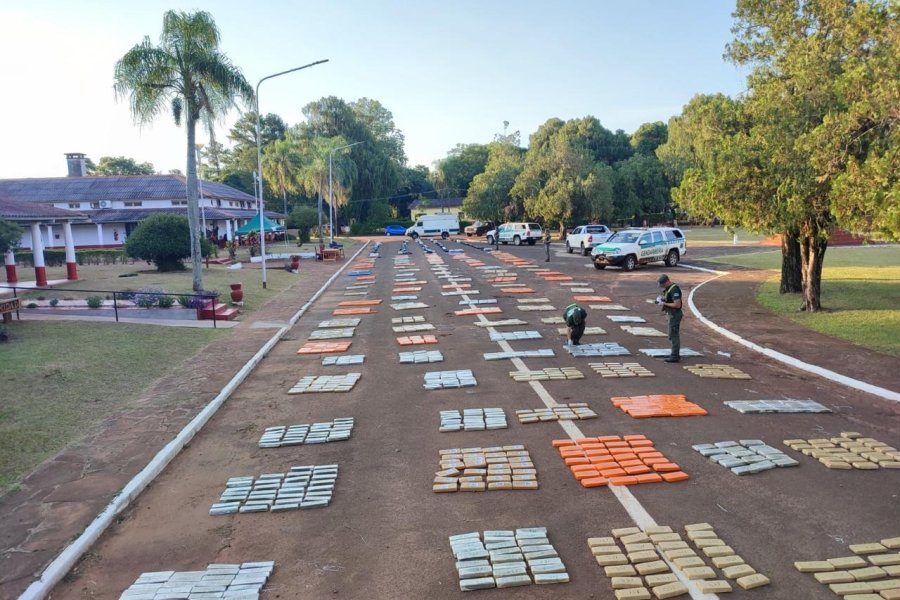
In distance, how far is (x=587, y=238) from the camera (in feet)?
122

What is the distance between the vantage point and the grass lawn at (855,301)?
1330 cm

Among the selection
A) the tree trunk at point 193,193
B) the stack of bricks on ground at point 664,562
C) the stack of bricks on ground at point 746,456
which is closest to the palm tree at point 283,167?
the tree trunk at point 193,193

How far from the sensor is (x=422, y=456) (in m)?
7.38

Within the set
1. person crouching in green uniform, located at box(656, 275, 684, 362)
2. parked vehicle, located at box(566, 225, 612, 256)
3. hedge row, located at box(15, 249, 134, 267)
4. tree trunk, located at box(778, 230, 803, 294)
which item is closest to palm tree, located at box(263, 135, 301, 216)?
hedge row, located at box(15, 249, 134, 267)

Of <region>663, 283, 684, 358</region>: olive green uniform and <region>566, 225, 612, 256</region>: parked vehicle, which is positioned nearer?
<region>663, 283, 684, 358</region>: olive green uniform

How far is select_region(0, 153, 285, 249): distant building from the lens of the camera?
4500 centimetres

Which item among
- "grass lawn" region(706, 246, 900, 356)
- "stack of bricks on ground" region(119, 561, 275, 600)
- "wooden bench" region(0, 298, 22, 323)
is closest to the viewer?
"stack of bricks on ground" region(119, 561, 275, 600)

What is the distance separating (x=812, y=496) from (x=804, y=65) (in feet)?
43.2

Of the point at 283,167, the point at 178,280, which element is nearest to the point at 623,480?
the point at 178,280

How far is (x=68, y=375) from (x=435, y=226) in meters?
53.2

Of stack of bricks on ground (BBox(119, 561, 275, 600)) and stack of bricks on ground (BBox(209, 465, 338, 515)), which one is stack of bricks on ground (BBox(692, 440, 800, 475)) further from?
stack of bricks on ground (BBox(119, 561, 275, 600))

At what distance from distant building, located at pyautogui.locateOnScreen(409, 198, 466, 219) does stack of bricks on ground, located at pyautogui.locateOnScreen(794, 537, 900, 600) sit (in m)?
93.6

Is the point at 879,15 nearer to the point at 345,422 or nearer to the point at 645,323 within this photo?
the point at 645,323

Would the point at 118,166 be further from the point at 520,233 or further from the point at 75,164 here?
the point at 520,233
